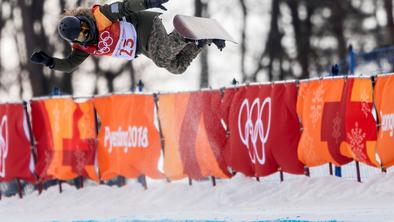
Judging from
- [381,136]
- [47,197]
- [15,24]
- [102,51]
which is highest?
[15,24]

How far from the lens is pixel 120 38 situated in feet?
30.6

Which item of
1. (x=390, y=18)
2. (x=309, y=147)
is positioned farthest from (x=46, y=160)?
(x=390, y=18)

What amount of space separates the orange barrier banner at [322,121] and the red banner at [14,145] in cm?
522

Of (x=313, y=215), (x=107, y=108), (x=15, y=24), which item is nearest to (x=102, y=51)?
(x=313, y=215)

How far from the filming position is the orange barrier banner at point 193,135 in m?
12.4

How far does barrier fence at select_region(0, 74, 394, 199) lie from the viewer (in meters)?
10.6

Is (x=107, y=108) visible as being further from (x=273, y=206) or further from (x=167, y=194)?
(x=273, y=206)

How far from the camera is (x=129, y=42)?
9414mm

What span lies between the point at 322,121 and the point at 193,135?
2438mm

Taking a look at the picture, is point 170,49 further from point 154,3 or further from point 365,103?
point 365,103

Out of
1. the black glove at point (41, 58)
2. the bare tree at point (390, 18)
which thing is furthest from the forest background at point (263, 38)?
the black glove at point (41, 58)

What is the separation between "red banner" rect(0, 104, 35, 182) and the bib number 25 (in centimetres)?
513

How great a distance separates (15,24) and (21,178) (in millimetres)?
18230

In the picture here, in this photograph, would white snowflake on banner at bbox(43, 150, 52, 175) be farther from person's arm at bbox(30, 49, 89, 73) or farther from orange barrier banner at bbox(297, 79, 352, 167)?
orange barrier banner at bbox(297, 79, 352, 167)
